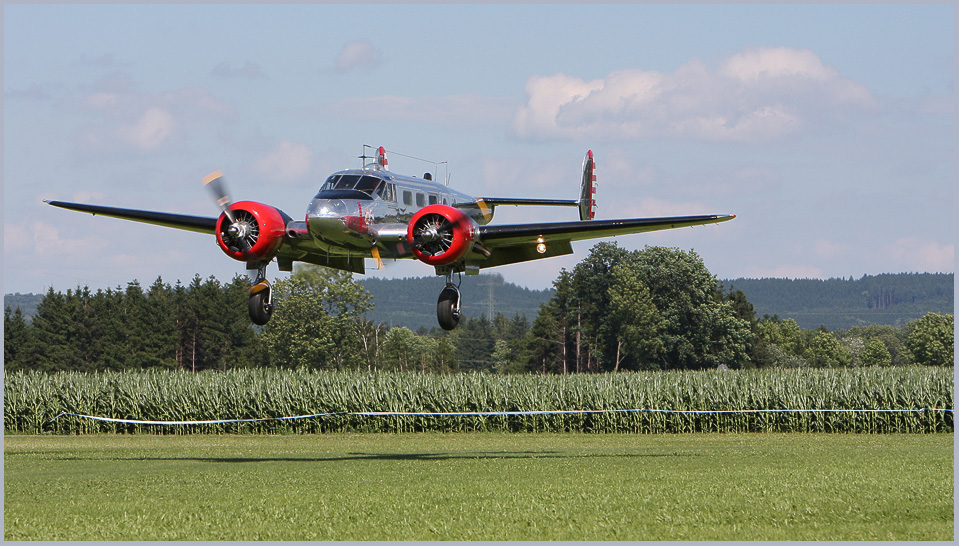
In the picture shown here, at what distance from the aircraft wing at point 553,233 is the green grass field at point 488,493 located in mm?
6002

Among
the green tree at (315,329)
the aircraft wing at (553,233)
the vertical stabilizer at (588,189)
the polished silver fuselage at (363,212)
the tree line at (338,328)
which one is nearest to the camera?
the aircraft wing at (553,233)

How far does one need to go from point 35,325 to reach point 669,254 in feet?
232

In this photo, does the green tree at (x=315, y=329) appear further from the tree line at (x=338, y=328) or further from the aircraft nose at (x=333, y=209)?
the aircraft nose at (x=333, y=209)

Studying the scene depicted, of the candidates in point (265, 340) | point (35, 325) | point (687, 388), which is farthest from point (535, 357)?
point (687, 388)

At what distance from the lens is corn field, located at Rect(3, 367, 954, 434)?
169 ft

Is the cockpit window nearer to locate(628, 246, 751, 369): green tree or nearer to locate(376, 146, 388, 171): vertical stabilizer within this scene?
locate(376, 146, 388, 171): vertical stabilizer

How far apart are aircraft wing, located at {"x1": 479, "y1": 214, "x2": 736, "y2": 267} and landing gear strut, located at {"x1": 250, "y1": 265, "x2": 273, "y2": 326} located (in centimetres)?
525

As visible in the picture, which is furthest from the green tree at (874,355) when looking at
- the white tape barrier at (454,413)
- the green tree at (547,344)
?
the white tape barrier at (454,413)

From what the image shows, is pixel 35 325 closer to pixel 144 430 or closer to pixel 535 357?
pixel 535 357

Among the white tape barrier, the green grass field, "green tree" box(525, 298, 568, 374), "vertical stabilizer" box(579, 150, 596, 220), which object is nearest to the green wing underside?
the green grass field

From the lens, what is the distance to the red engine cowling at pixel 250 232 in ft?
81.6

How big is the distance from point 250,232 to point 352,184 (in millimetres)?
2679

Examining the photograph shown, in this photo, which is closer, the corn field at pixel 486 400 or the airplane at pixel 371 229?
the airplane at pixel 371 229

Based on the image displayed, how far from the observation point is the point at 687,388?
5303 cm
